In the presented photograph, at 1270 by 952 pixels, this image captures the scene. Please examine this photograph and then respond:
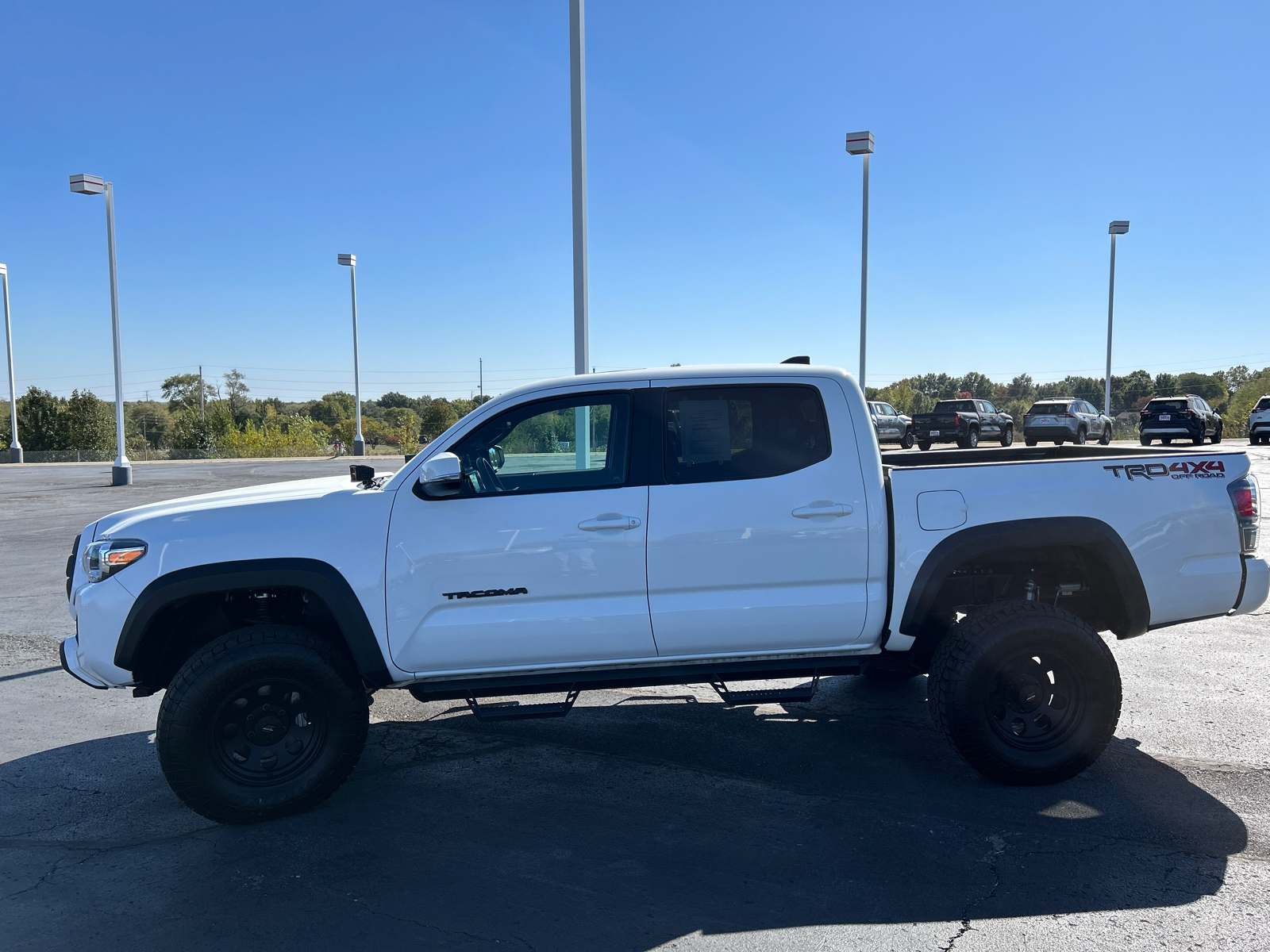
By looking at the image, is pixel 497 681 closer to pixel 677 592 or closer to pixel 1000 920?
pixel 677 592

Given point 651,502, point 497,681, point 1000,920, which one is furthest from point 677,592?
point 1000,920

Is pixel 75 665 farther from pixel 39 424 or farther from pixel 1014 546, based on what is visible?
pixel 39 424

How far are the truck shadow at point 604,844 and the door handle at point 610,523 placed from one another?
1318 millimetres

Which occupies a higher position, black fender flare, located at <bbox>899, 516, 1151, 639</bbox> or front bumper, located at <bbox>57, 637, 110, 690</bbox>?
black fender flare, located at <bbox>899, 516, 1151, 639</bbox>

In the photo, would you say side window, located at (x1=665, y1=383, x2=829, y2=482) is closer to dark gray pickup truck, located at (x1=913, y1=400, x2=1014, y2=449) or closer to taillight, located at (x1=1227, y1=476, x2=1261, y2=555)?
taillight, located at (x1=1227, y1=476, x2=1261, y2=555)

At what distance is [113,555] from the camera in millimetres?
4020

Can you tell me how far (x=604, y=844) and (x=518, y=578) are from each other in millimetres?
1209

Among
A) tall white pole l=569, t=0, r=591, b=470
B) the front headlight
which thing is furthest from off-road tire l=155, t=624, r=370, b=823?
tall white pole l=569, t=0, r=591, b=470

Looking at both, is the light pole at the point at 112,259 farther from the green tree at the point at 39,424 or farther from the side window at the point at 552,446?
the green tree at the point at 39,424

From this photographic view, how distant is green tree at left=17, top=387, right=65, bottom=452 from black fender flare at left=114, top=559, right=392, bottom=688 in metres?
65.1

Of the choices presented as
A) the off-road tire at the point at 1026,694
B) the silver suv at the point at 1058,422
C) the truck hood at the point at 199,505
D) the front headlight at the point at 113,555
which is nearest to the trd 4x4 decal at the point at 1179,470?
the off-road tire at the point at 1026,694

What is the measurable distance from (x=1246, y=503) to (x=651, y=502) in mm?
3029

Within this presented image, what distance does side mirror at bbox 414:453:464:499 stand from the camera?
3.98 meters

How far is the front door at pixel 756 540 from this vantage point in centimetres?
414
